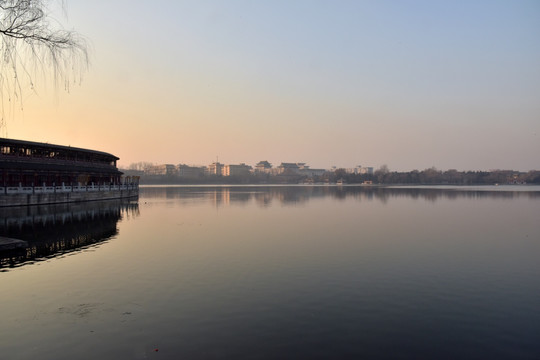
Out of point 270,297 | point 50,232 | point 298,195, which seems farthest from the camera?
point 298,195

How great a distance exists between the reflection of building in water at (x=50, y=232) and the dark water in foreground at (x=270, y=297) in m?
0.27

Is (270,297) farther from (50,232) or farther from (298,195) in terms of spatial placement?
(298,195)

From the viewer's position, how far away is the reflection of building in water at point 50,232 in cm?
2211

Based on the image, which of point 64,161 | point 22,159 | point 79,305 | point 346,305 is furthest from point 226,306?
point 64,161

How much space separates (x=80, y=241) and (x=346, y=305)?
21.5 meters

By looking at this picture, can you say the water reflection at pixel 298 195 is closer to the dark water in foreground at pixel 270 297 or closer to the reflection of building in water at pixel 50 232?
the reflection of building in water at pixel 50 232

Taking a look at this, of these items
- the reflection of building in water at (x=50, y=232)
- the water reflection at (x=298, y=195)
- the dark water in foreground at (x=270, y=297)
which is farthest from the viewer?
the water reflection at (x=298, y=195)

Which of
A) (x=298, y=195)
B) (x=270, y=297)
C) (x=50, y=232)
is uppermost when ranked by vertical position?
(x=50, y=232)

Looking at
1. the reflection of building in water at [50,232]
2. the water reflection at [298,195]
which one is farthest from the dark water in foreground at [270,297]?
the water reflection at [298,195]

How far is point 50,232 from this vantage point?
30328 mm

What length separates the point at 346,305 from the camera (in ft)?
45.4

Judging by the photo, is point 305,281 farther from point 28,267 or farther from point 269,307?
point 28,267

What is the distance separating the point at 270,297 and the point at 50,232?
24.1 m

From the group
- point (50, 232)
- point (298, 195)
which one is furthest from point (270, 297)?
point (298, 195)
